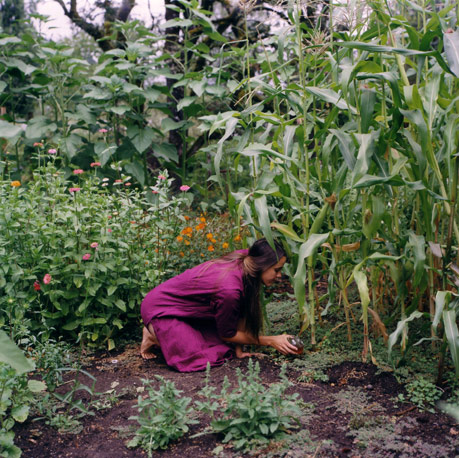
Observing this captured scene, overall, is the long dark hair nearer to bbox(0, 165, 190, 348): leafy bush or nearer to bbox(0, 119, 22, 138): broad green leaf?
bbox(0, 165, 190, 348): leafy bush

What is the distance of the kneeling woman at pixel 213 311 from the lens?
10.1 feet

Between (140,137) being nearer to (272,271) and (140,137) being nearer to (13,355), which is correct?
(272,271)

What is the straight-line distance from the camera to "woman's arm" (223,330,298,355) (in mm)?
3027

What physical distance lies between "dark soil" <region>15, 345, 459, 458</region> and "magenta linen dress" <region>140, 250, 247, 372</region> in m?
0.29

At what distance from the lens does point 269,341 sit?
3.13 meters

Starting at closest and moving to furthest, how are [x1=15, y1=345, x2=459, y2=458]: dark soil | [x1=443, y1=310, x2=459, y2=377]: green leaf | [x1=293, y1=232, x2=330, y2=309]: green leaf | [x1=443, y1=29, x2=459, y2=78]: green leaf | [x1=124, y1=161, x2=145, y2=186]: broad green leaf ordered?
[x1=443, y1=29, x2=459, y2=78]: green leaf → [x1=15, y1=345, x2=459, y2=458]: dark soil → [x1=443, y1=310, x2=459, y2=377]: green leaf → [x1=293, y1=232, x2=330, y2=309]: green leaf → [x1=124, y1=161, x2=145, y2=186]: broad green leaf

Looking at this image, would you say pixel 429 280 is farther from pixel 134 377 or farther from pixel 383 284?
pixel 134 377

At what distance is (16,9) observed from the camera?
10.7 m

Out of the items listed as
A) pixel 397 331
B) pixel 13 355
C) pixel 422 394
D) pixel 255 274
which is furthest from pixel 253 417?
pixel 13 355

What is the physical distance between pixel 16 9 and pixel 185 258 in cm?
906

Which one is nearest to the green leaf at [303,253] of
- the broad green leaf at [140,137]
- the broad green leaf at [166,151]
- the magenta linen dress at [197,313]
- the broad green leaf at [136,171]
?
the magenta linen dress at [197,313]

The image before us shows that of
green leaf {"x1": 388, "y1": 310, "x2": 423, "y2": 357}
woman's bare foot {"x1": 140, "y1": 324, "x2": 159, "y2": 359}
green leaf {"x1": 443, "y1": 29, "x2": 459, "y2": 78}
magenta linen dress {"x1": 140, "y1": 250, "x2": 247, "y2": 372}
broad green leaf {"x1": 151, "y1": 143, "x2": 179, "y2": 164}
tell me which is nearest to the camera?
green leaf {"x1": 443, "y1": 29, "x2": 459, "y2": 78}

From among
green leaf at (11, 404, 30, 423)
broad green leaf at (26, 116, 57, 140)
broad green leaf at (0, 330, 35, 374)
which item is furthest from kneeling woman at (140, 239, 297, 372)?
broad green leaf at (26, 116, 57, 140)

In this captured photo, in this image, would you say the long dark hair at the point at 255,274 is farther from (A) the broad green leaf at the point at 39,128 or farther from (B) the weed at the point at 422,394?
(A) the broad green leaf at the point at 39,128
